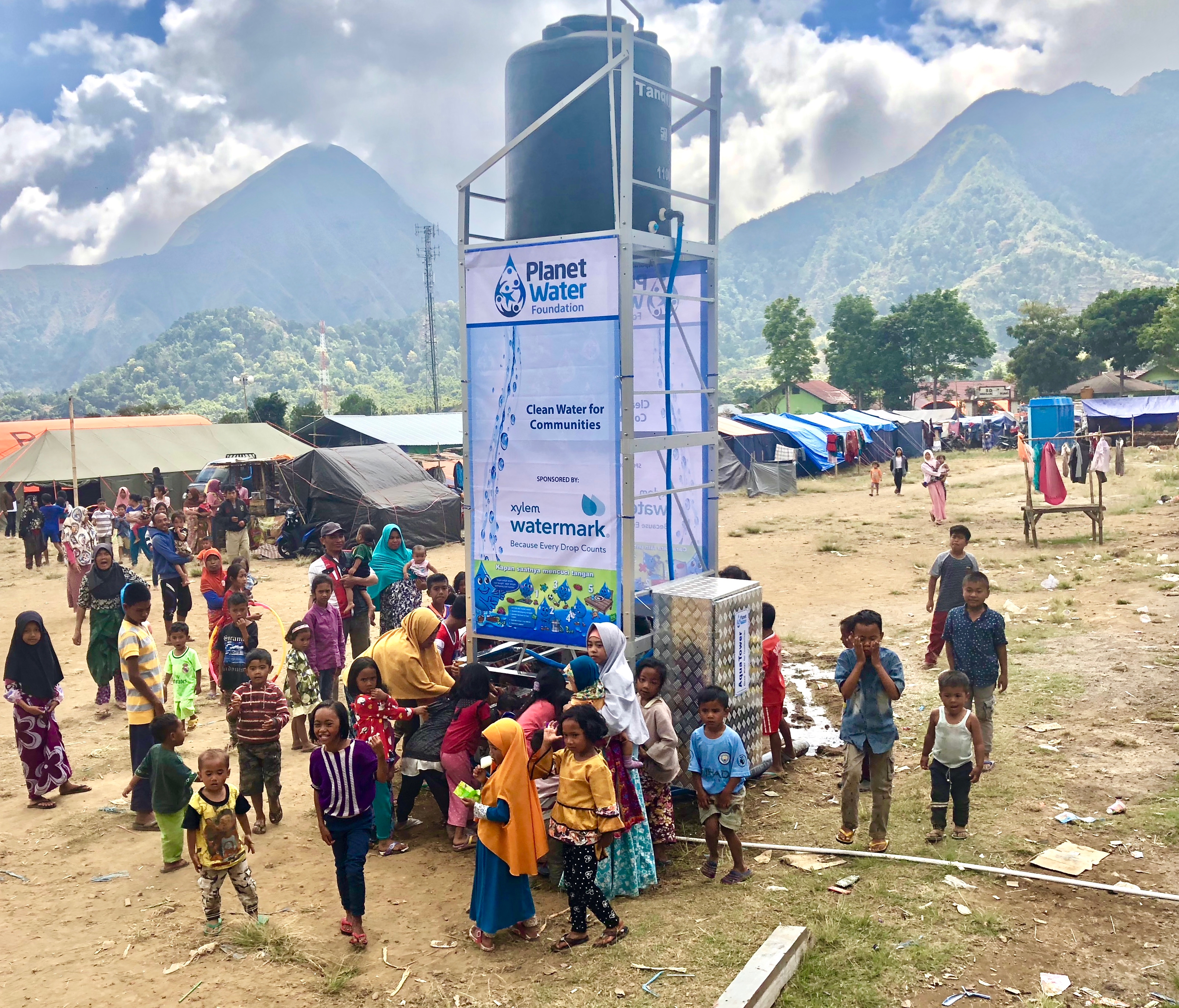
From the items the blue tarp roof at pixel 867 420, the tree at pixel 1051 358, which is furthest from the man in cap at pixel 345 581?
the tree at pixel 1051 358

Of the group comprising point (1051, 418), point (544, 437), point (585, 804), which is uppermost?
point (1051, 418)

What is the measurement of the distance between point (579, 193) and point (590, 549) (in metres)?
2.52

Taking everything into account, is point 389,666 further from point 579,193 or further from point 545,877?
point 579,193

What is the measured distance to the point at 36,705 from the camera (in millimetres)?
6824

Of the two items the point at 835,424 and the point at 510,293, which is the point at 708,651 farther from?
the point at 835,424

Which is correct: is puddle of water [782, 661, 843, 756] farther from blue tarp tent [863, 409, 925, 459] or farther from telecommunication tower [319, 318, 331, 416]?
telecommunication tower [319, 318, 331, 416]

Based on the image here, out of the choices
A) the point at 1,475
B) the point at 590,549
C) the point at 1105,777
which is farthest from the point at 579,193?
the point at 1,475

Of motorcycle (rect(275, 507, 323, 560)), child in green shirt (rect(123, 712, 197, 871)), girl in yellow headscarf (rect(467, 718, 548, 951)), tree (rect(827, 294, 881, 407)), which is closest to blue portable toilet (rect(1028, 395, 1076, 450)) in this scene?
motorcycle (rect(275, 507, 323, 560))

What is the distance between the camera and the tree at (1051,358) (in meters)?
59.1

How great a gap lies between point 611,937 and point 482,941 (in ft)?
2.14

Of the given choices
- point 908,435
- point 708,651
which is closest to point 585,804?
point 708,651

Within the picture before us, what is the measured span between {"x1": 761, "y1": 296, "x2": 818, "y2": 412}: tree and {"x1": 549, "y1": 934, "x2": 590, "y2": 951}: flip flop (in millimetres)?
70741

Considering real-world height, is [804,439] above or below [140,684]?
above

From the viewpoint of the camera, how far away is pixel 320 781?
4.78 meters
